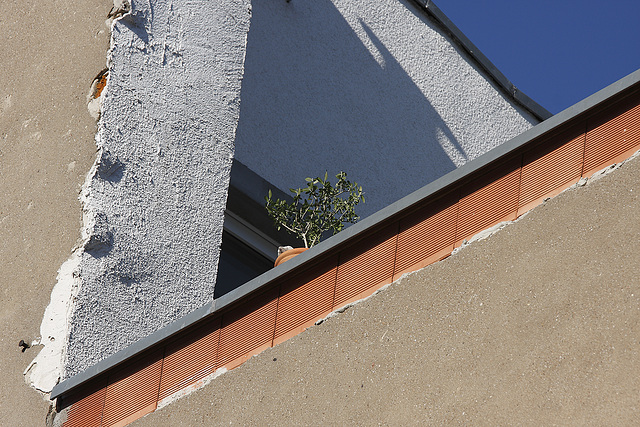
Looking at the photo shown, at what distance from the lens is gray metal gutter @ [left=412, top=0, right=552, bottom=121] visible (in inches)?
301

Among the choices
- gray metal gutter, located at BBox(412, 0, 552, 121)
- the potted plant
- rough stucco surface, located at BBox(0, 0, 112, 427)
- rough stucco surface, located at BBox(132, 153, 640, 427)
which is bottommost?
gray metal gutter, located at BBox(412, 0, 552, 121)

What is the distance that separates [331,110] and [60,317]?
3.41 meters

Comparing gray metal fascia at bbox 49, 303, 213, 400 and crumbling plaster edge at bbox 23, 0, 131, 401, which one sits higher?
crumbling plaster edge at bbox 23, 0, 131, 401

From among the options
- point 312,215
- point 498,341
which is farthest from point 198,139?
point 498,341

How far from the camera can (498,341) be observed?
262cm

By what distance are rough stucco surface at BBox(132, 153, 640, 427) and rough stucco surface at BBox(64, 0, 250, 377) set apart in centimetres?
90

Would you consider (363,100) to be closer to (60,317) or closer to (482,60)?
(482,60)

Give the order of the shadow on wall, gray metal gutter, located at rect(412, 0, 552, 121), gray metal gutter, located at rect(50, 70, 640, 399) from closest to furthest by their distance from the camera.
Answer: gray metal gutter, located at rect(50, 70, 640, 399)
the shadow on wall
gray metal gutter, located at rect(412, 0, 552, 121)

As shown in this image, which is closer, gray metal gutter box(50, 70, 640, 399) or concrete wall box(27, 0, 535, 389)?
gray metal gutter box(50, 70, 640, 399)

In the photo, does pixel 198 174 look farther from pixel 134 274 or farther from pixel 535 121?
pixel 535 121

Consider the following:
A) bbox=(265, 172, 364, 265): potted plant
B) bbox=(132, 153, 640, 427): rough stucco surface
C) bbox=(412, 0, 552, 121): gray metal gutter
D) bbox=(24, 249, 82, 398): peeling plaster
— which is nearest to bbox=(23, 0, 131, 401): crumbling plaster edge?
bbox=(24, 249, 82, 398): peeling plaster

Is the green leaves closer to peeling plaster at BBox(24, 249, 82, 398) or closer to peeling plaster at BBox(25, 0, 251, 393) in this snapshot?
peeling plaster at BBox(25, 0, 251, 393)

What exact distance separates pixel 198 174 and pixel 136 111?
0.43m

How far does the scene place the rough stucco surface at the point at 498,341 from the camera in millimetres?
2408
